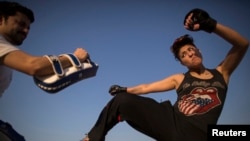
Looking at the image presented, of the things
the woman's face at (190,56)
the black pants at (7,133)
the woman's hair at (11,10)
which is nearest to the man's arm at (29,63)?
the woman's hair at (11,10)

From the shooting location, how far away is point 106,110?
154cm

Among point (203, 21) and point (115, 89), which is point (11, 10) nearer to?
point (115, 89)

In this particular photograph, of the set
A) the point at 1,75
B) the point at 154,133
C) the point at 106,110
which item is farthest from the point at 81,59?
the point at 154,133

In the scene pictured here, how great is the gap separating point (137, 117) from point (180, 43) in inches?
39.6

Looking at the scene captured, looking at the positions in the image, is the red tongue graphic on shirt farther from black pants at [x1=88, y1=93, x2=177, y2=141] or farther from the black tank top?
black pants at [x1=88, y1=93, x2=177, y2=141]

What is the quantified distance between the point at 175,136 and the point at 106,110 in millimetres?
490

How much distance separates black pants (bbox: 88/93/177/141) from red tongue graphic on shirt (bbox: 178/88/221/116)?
0.24 metres

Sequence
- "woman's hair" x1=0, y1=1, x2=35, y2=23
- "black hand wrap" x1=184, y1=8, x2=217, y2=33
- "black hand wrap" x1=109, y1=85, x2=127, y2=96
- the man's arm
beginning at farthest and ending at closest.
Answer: "black hand wrap" x1=109, y1=85, x2=127, y2=96 < "black hand wrap" x1=184, y1=8, x2=217, y2=33 < "woman's hair" x1=0, y1=1, x2=35, y2=23 < the man's arm

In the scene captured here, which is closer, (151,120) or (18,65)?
(18,65)

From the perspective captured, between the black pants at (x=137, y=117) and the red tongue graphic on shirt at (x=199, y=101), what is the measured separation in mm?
239

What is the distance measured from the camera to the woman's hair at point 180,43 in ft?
7.26

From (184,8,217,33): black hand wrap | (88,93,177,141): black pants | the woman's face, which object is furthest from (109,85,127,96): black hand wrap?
(184,8,217,33): black hand wrap

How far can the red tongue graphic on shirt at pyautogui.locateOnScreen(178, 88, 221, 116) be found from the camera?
174cm

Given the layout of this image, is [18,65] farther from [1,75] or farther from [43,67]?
[1,75]
